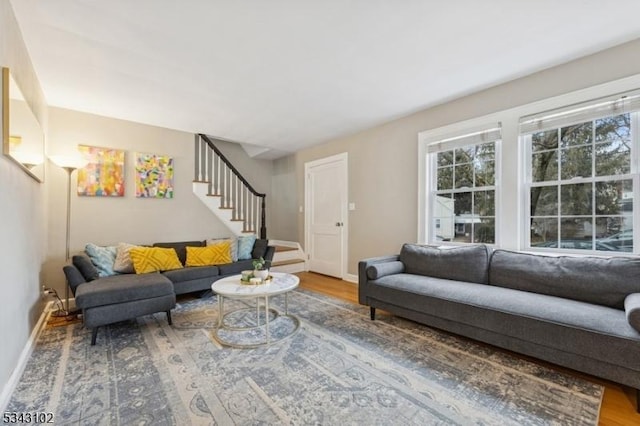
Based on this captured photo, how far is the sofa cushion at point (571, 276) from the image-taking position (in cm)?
202

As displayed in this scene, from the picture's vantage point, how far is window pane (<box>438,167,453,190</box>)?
3.45 meters

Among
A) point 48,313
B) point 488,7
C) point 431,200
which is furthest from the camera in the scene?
point 431,200

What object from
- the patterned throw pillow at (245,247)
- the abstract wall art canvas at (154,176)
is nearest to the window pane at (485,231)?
the patterned throw pillow at (245,247)

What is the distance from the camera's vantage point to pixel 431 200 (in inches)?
140

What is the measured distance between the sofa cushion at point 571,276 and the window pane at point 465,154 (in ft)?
3.89

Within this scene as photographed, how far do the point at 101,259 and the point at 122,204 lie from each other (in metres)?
0.94

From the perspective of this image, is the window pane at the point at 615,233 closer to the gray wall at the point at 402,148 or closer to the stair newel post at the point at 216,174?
the gray wall at the point at 402,148

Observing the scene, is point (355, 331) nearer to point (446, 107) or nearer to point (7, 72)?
point (446, 107)

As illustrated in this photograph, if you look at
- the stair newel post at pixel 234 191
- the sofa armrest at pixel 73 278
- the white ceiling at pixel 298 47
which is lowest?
the sofa armrest at pixel 73 278

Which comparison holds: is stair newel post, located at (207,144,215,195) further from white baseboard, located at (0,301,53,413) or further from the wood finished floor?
the wood finished floor

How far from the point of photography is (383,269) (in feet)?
9.84

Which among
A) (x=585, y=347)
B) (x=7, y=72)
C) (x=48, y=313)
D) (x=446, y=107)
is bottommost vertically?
(x=48, y=313)

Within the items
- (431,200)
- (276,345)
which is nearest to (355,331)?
(276,345)

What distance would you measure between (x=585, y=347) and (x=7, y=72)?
3.91m
